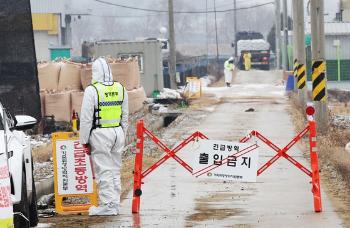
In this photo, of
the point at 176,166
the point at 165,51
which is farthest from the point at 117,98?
the point at 165,51

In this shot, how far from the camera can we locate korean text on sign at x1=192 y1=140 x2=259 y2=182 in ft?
44.3

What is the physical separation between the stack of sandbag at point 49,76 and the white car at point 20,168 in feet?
76.3

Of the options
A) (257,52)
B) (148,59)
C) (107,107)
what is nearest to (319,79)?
(107,107)

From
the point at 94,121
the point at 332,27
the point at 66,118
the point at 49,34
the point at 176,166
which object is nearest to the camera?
the point at 94,121

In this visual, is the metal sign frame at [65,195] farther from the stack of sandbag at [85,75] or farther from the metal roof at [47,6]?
the metal roof at [47,6]

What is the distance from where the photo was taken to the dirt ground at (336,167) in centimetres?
1413

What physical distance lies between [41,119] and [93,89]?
1806 cm

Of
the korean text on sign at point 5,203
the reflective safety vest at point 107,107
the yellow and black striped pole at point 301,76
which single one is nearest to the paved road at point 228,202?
the reflective safety vest at point 107,107

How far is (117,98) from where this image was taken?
44.0ft

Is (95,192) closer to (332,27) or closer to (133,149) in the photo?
(133,149)

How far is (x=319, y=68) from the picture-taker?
86.1 ft

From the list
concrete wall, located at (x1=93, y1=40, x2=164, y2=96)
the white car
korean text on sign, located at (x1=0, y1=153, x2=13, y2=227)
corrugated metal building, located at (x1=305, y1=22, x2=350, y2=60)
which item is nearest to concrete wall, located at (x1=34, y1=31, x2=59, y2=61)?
corrugated metal building, located at (x1=305, y1=22, x2=350, y2=60)

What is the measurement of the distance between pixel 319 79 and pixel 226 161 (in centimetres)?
1302

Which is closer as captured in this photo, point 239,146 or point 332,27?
point 239,146
